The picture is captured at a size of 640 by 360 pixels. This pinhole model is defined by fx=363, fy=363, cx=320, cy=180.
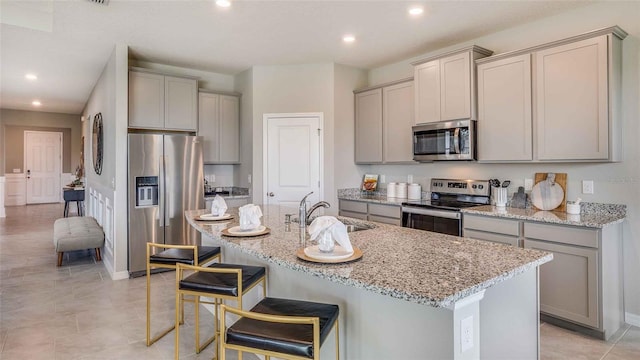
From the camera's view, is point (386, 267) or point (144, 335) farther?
point (144, 335)

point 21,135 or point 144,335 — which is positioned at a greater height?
point 21,135

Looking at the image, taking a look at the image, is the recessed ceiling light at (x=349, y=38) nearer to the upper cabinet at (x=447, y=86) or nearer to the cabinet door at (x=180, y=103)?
the upper cabinet at (x=447, y=86)

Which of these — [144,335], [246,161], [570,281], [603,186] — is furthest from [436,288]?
[246,161]

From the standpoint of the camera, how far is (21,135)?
9.69 m

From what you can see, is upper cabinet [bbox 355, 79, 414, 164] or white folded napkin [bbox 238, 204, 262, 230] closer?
Result: white folded napkin [bbox 238, 204, 262, 230]

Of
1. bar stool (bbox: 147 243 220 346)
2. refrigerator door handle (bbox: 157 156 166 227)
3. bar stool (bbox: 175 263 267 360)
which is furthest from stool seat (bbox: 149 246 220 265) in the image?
refrigerator door handle (bbox: 157 156 166 227)

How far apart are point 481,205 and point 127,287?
3.81m

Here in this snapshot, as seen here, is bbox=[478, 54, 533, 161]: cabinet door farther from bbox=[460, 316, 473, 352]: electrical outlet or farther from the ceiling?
bbox=[460, 316, 473, 352]: electrical outlet

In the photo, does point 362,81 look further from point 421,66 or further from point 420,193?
point 420,193

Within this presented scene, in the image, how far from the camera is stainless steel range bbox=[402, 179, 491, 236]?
11.6 ft

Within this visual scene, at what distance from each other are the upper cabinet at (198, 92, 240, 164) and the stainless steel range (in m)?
2.71

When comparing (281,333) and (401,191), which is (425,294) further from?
(401,191)

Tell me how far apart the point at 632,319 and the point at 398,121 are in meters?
2.88

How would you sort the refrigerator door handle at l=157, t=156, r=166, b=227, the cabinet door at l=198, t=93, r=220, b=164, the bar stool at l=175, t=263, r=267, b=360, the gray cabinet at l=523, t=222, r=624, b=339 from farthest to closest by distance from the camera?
the cabinet door at l=198, t=93, r=220, b=164 → the refrigerator door handle at l=157, t=156, r=166, b=227 → the gray cabinet at l=523, t=222, r=624, b=339 → the bar stool at l=175, t=263, r=267, b=360
